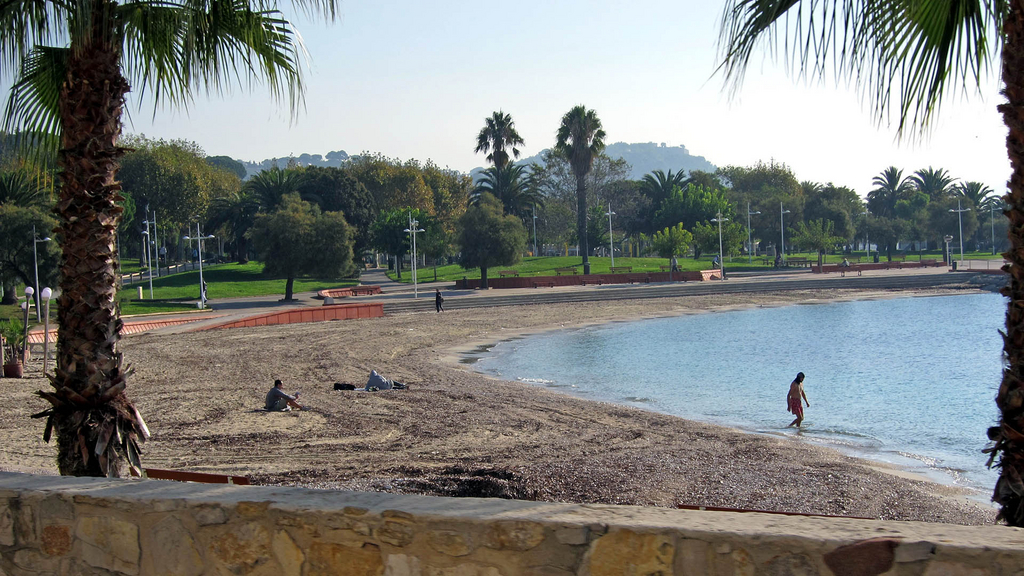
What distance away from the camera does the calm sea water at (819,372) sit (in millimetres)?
18375

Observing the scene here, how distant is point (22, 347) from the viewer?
78.4ft

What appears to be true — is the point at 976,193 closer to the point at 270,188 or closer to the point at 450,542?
the point at 270,188

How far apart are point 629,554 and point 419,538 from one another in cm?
83

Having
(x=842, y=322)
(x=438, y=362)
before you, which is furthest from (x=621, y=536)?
(x=842, y=322)

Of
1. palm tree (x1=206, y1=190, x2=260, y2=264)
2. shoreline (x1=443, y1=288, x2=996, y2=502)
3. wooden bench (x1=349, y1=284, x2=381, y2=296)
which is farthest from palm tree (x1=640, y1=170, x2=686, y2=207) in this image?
wooden bench (x1=349, y1=284, x2=381, y2=296)

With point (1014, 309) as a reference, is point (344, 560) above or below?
below

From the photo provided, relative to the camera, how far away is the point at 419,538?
324 centimetres

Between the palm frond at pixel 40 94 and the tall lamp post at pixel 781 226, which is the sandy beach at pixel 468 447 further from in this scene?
the tall lamp post at pixel 781 226

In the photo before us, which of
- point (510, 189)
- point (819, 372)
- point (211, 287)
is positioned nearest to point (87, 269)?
point (819, 372)

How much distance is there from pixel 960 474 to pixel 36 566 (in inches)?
581

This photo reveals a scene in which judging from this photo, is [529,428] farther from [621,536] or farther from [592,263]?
[592,263]

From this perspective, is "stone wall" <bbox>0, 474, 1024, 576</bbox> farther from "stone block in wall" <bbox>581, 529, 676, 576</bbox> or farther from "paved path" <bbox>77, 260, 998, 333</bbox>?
"paved path" <bbox>77, 260, 998, 333</bbox>

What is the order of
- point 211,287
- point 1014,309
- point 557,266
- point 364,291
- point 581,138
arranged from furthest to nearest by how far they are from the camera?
point 557,266, point 581,138, point 211,287, point 364,291, point 1014,309

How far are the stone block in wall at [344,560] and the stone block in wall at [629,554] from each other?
88 centimetres
